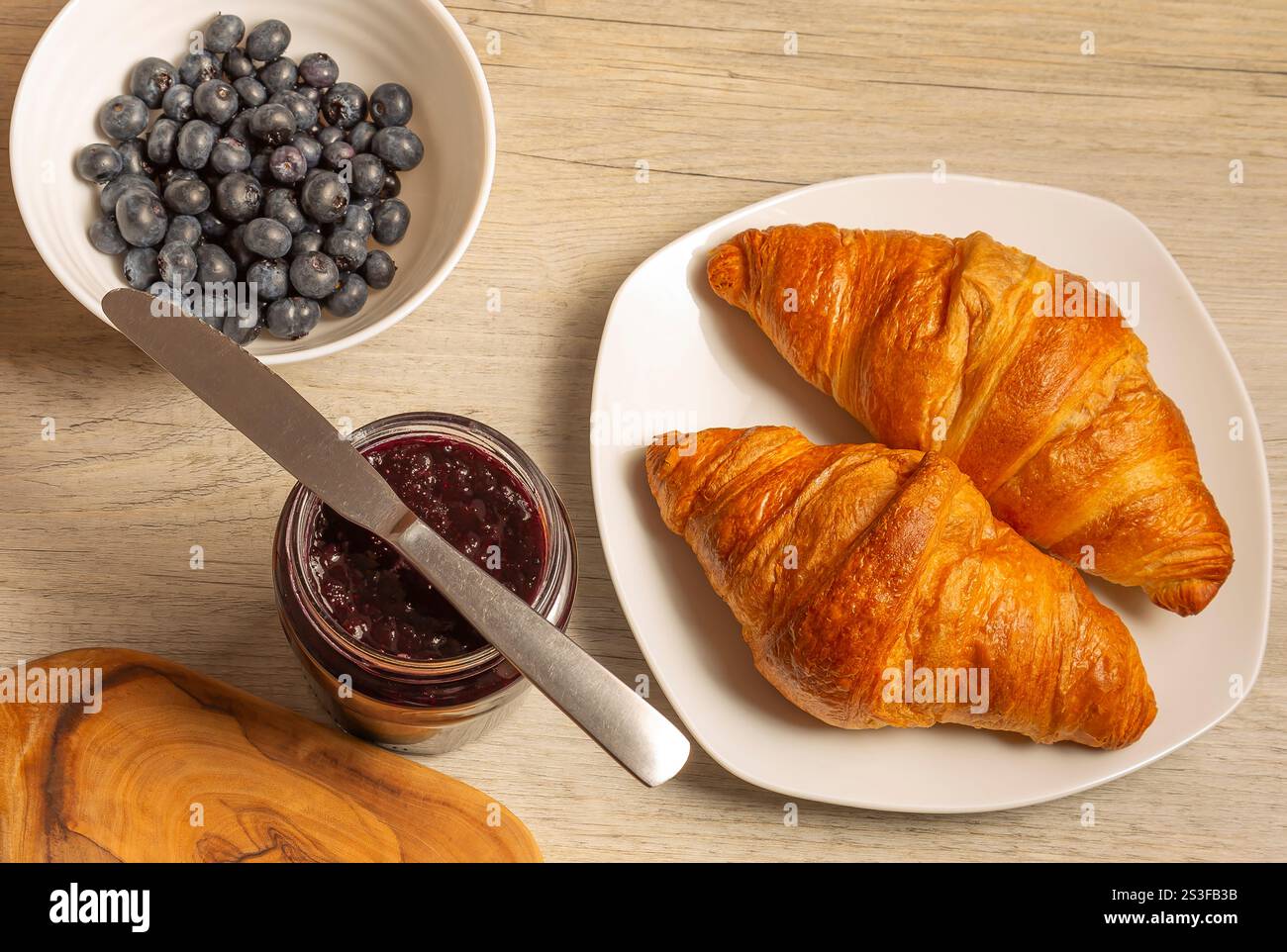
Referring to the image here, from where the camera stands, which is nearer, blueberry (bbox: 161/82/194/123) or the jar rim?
the jar rim

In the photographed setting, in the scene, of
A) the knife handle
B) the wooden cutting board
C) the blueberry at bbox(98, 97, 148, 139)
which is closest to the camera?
the knife handle

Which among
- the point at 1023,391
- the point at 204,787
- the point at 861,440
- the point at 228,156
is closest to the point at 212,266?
the point at 228,156

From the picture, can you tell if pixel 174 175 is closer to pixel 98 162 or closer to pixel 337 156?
pixel 98 162

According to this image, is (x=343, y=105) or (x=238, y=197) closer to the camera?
(x=238, y=197)

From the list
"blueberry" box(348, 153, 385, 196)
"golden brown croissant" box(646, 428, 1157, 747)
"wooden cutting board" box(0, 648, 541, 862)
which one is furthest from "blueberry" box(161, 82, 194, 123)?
"golden brown croissant" box(646, 428, 1157, 747)

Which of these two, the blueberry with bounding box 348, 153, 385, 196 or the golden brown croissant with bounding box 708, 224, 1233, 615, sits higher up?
the blueberry with bounding box 348, 153, 385, 196

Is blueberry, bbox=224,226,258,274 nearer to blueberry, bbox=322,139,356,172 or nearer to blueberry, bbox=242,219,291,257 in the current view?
blueberry, bbox=242,219,291,257

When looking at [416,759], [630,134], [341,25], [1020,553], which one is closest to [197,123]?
[341,25]
